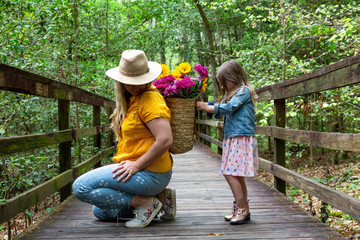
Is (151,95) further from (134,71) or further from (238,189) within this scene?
(238,189)

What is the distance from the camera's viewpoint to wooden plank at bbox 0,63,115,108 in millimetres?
2079

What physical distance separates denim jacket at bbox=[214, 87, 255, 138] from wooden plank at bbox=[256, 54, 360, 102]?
0.51 meters

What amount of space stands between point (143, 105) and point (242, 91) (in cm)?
79

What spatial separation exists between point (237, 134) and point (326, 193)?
75 centimetres

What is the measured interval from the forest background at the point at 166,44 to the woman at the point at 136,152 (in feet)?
5.73

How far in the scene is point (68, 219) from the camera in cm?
279

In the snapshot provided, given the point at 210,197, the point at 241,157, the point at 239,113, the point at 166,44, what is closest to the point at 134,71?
the point at 239,113

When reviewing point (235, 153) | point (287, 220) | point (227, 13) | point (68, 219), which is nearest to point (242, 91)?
point (235, 153)

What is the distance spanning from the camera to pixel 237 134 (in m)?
2.70

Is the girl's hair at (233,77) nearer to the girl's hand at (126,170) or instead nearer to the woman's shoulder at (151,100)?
the woman's shoulder at (151,100)

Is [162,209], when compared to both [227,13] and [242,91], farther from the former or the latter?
[227,13]

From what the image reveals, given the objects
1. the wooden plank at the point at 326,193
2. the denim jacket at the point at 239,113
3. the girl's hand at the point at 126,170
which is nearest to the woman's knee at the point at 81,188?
the girl's hand at the point at 126,170

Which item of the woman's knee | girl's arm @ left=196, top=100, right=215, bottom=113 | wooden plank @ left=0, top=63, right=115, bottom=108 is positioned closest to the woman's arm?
the woman's knee

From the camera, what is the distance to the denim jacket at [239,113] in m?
2.66
